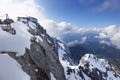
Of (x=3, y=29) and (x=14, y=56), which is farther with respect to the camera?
(x=3, y=29)

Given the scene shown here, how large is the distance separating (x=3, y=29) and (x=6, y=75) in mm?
20475

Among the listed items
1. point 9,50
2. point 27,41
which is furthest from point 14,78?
point 27,41

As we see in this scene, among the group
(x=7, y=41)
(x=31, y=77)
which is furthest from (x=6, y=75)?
(x=7, y=41)

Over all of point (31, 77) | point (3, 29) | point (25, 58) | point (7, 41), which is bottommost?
point (31, 77)

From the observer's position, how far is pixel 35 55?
46.5 meters

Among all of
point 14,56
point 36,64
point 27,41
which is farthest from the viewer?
point 27,41

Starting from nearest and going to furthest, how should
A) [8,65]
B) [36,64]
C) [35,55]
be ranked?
[8,65], [36,64], [35,55]

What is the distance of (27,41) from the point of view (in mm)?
49438

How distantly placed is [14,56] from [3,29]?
13108 mm

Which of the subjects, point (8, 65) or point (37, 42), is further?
point (37, 42)

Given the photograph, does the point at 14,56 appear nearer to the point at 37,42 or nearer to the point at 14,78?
the point at 14,78

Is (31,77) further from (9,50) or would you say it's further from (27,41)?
(27,41)

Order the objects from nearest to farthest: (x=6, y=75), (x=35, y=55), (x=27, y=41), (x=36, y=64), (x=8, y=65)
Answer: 1. (x=6, y=75)
2. (x=8, y=65)
3. (x=36, y=64)
4. (x=35, y=55)
5. (x=27, y=41)

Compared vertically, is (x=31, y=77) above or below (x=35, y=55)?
below
